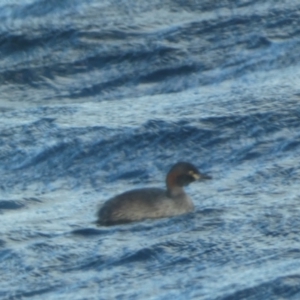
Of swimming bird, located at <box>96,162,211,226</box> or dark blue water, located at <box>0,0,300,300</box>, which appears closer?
dark blue water, located at <box>0,0,300,300</box>

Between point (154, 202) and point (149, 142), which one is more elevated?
point (149, 142)

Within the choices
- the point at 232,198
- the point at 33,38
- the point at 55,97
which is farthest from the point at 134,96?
the point at 232,198

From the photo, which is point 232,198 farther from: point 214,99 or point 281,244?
point 214,99

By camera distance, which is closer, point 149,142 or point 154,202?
point 154,202

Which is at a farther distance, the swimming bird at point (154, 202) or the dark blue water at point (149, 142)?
the swimming bird at point (154, 202)
